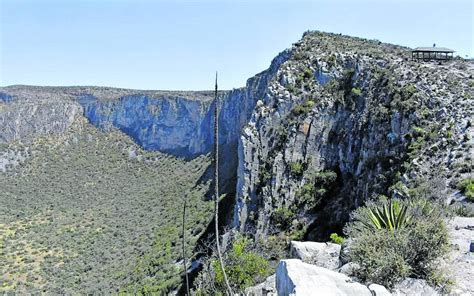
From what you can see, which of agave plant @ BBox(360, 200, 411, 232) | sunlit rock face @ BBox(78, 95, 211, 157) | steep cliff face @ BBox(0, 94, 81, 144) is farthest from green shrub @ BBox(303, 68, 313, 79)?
steep cliff face @ BBox(0, 94, 81, 144)

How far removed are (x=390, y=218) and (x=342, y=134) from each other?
22.6m

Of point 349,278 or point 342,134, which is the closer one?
point 349,278

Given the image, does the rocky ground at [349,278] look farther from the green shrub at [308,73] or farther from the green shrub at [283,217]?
the green shrub at [308,73]

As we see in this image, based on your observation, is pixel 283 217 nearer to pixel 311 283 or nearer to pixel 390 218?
pixel 390 218

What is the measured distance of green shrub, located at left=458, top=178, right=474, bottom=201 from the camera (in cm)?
1541

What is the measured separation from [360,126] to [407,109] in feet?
14.1

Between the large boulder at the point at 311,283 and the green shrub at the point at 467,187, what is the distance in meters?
10.1

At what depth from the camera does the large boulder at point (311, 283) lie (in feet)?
22.3

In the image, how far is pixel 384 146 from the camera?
2700cm

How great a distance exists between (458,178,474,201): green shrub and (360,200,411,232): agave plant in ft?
19.2

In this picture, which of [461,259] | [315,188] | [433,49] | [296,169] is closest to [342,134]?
[296,169]

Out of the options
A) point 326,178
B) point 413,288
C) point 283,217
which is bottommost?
point 283,217

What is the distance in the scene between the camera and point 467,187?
16.1 meters

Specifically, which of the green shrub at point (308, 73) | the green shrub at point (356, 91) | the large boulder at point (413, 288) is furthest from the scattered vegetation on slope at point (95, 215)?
the large boulder at point (413, 288)
